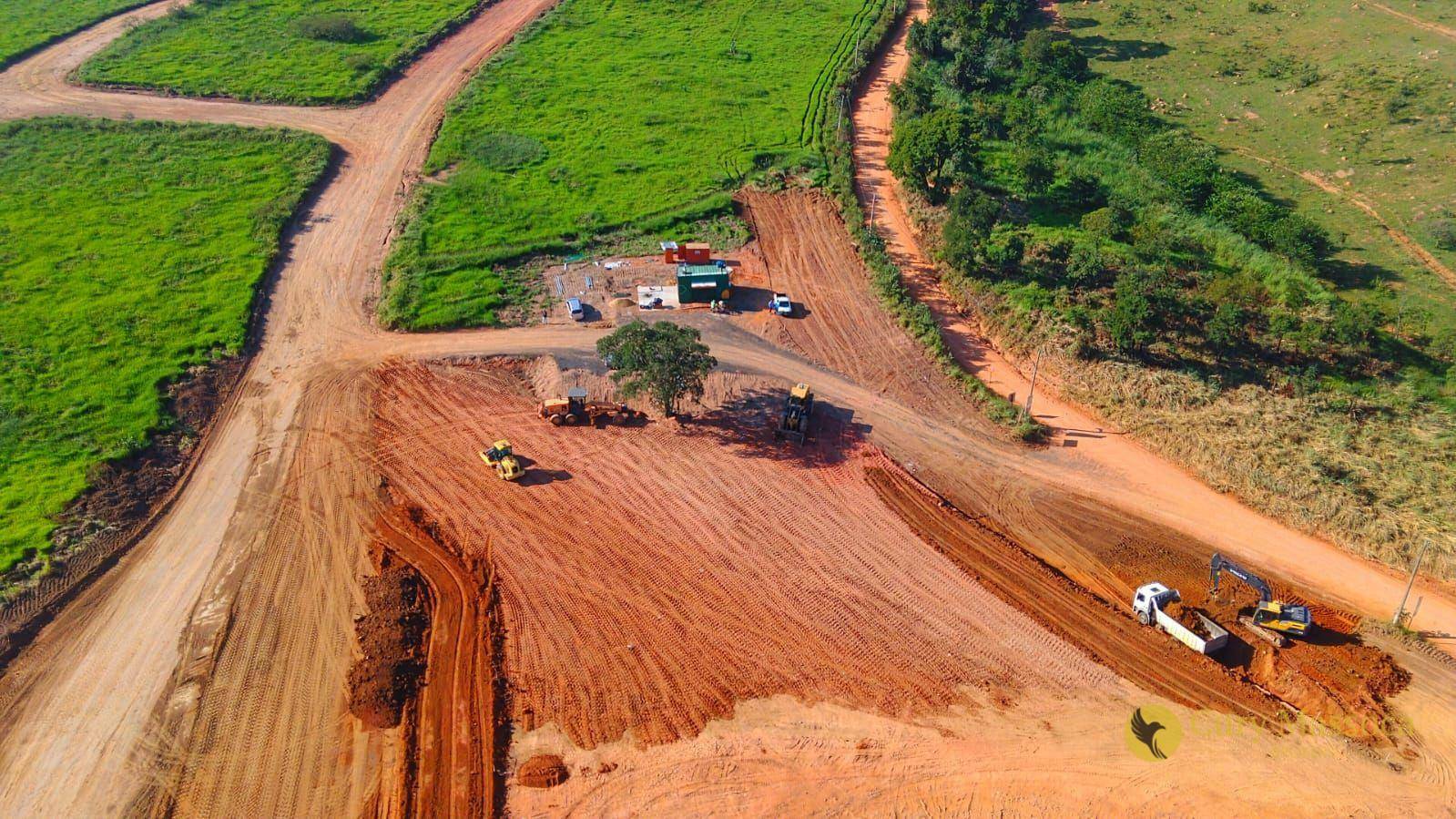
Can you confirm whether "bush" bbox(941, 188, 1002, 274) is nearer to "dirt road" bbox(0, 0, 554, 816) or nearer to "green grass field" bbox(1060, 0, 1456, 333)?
"green grass field" bbox(1060, 0, 1456, 333)

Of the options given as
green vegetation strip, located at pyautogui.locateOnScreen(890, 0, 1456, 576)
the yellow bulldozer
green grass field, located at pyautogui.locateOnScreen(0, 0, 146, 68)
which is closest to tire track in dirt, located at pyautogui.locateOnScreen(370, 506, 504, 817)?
the yellow bulldozer

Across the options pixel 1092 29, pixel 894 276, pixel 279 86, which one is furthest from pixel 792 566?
pixel 1092 29

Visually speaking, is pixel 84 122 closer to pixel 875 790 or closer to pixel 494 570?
pixel 494 570

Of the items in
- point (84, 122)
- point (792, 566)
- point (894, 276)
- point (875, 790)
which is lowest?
point (875, 790)

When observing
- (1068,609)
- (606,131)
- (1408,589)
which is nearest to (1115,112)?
(606,131)

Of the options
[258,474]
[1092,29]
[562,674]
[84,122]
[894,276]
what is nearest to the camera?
[562,674]

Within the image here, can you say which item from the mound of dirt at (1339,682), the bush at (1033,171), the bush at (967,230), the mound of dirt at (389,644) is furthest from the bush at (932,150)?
the mound of dirt at (389,644)

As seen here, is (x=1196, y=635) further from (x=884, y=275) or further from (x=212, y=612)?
(x=212, y=612)
